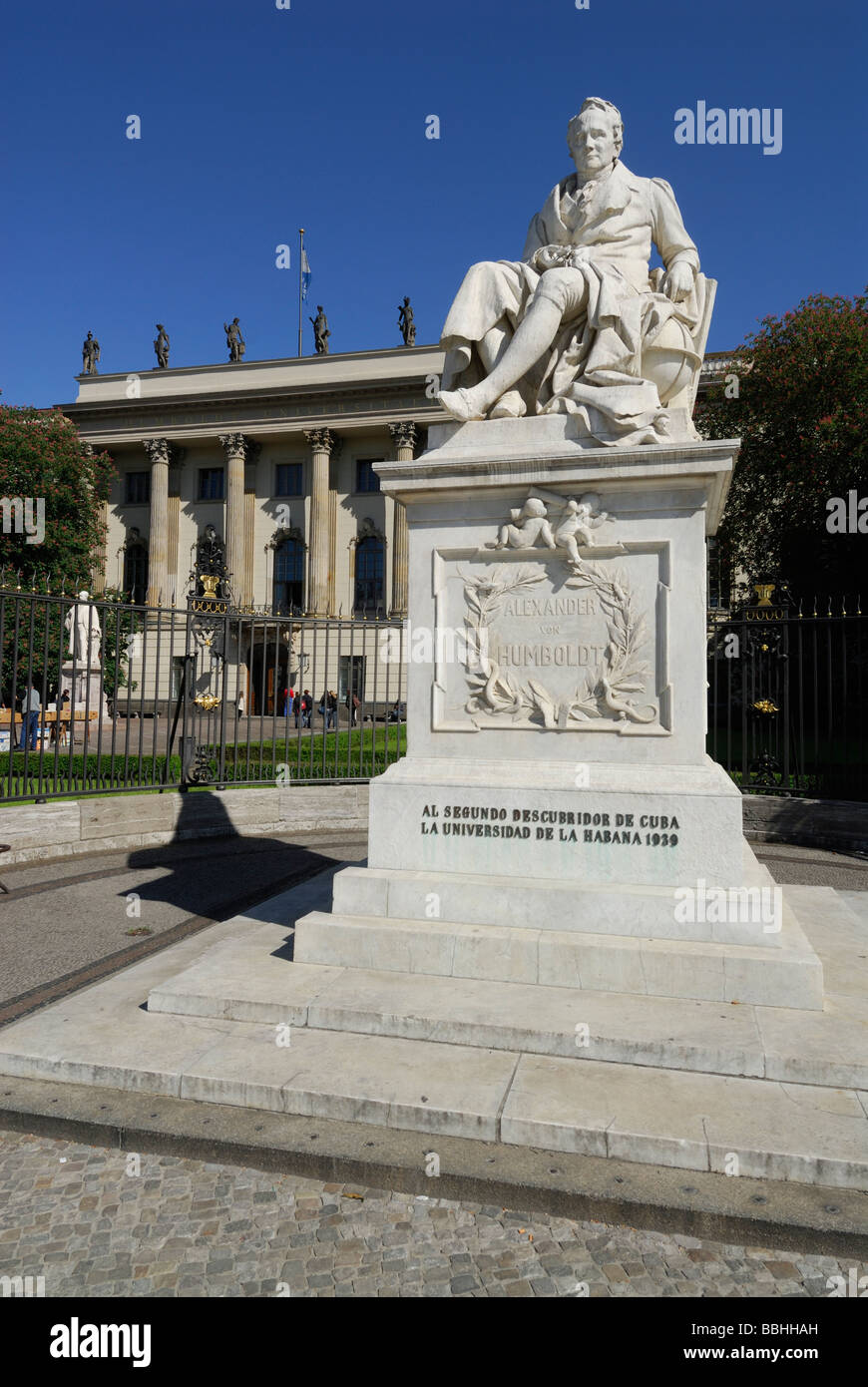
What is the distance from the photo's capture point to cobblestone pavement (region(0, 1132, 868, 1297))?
2.38 meters

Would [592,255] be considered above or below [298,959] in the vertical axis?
above

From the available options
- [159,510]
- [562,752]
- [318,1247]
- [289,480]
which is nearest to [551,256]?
[562,752]

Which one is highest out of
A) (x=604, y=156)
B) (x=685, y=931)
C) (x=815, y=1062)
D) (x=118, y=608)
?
(x=604, y=156)

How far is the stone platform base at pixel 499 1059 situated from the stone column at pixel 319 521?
39.4 metres

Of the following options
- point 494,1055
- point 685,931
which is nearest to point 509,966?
point 494,1055

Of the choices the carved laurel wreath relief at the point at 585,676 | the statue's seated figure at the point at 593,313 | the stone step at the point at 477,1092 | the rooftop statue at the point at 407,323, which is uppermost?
the rooftop statue at the point at 407,323

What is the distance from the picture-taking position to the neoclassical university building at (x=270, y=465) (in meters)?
43.0

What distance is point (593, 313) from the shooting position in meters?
4.70

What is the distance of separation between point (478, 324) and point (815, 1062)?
422 centimetres

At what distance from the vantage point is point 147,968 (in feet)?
15.4

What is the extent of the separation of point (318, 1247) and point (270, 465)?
46.9 meters

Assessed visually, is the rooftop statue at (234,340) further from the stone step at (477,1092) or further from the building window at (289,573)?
the stone step at (477,1092)

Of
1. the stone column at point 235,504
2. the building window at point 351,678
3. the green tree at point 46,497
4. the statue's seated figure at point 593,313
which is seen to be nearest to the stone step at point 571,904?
the statue's seated figure at point 593,313
